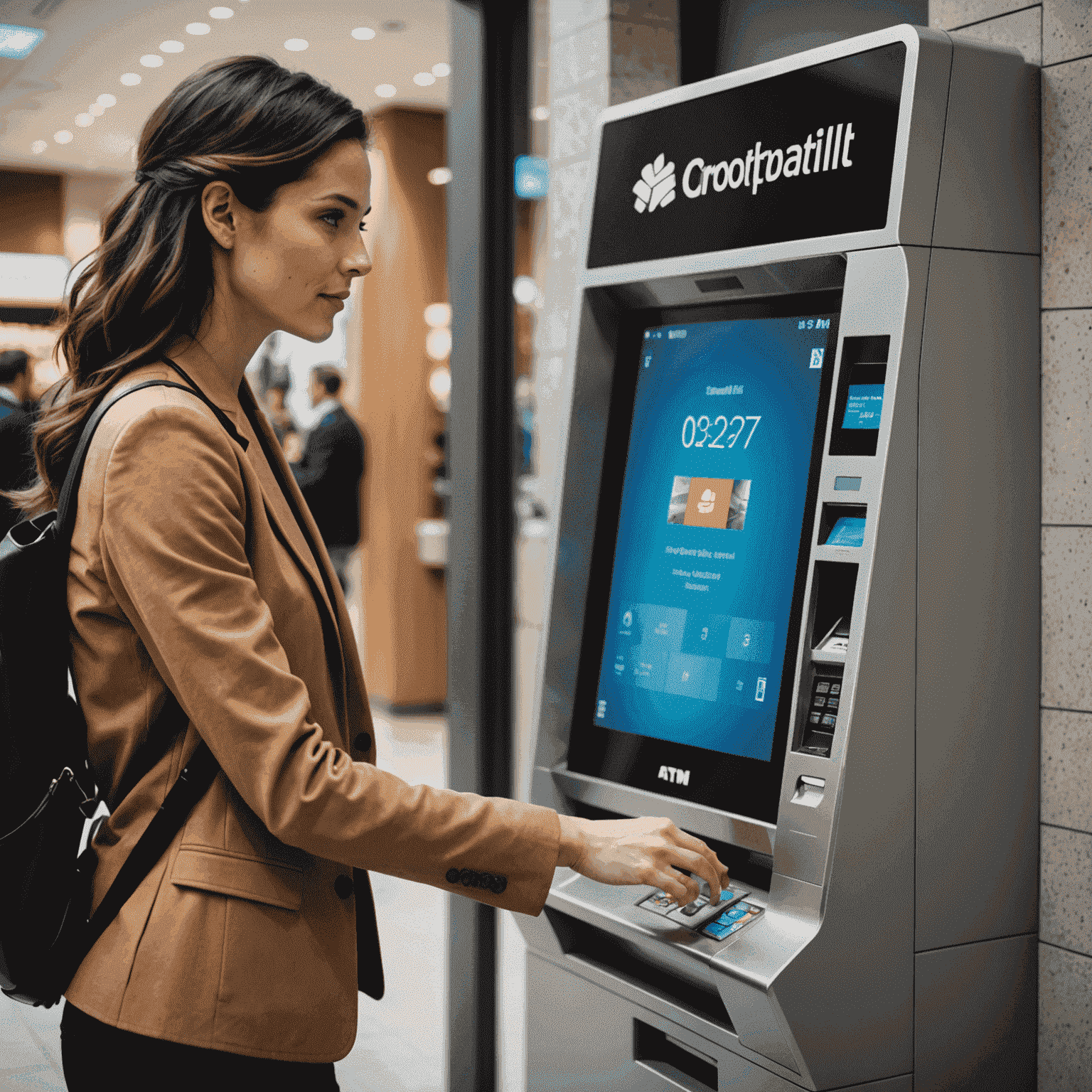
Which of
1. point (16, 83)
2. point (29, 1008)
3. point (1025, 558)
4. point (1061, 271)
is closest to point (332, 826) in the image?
point (1025, 558)

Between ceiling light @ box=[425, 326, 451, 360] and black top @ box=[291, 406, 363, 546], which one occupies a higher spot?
ceiling light @ box=[425, 326, 451, 360]

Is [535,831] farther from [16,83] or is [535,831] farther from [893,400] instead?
→ [16,83]

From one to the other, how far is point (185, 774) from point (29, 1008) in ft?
8.41

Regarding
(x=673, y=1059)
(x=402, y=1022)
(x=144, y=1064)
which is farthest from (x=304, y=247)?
(x=402, y=1022)

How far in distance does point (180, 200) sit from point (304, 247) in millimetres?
124

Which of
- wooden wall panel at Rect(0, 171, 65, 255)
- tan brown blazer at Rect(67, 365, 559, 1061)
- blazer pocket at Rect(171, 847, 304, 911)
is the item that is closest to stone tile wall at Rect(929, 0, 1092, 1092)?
tan brown blazer at Rect(67, 365, 559, 1061)

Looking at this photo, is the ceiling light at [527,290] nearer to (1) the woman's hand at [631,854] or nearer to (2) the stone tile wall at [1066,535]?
(2) the stone tile wall at [1066,535]

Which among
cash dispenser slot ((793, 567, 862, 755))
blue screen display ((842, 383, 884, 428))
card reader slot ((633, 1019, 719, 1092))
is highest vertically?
blue screen display ((842, 383, 884, 428))

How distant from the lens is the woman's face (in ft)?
3.92

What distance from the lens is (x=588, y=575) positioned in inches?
70.9

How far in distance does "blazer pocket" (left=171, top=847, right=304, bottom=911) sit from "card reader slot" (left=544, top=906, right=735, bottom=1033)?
58cm

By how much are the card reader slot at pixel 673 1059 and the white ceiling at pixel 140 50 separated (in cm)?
409

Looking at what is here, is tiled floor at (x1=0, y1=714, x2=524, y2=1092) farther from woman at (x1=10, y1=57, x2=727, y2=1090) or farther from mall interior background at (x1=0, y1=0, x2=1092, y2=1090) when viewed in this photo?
woman at (x1=10, y1=57, x2=727, y2=1090)

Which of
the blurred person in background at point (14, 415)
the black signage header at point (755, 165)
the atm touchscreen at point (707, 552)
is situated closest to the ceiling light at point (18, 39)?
the blurred person in background at point (14, 415)
